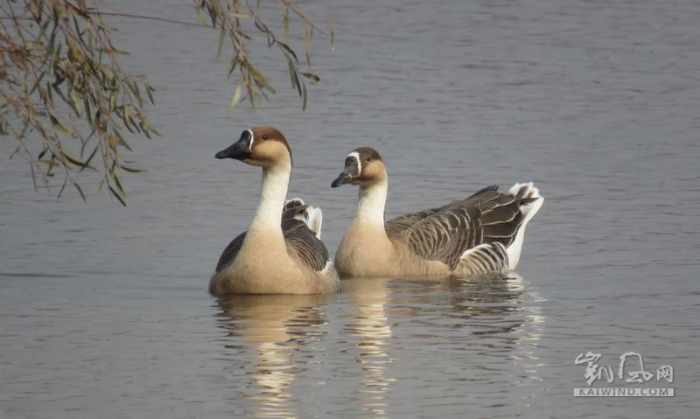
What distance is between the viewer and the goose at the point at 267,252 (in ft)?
44.9

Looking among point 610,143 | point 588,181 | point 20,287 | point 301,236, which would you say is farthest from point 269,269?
point 610,143

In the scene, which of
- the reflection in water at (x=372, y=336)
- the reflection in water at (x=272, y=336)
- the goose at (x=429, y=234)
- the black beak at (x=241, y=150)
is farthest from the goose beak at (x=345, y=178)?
the black beak at (x=241, y=150)

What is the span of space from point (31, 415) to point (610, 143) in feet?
38.0

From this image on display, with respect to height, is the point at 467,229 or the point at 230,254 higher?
the point at 467,229

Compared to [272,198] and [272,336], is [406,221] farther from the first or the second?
[272,336]

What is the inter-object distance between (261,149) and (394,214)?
408 centimetres

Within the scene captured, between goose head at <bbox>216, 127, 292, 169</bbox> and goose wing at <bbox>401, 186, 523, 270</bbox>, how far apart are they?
2.14 metres

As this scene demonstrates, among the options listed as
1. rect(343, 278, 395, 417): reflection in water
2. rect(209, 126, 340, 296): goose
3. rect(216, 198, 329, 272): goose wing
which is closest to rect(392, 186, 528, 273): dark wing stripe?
rect(343, 278, 395, 417): reflection in water

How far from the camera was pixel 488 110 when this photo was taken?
2188 cm

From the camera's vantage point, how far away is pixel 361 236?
15.3 m

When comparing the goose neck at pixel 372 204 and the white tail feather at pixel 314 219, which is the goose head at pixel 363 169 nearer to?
the goose neck at pixel 372 204

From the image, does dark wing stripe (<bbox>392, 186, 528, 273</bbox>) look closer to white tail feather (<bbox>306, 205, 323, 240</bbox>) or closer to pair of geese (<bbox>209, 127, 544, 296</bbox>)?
pair of geese (<bbox>209, 127, 544, 296</bbox>)

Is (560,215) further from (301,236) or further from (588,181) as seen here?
(301,236)

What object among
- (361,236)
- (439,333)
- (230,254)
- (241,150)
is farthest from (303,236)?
(439,333)
